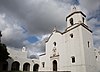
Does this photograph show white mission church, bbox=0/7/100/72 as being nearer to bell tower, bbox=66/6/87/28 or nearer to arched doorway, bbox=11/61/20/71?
bell tower, bbox=66/6/87/28

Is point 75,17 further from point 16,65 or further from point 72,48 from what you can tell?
point 16,65

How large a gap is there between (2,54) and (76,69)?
38.5ft

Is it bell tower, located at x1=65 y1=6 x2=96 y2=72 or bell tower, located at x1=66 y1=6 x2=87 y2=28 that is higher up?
bell tower, located at x1=66 y1=6 x2=87 y2=28

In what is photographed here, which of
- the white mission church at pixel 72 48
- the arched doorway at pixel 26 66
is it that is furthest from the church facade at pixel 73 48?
the arched doorway at pixel 26 66

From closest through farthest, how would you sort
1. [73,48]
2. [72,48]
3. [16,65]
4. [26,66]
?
[73,48]
[72,48]
[16,65]
[26,66]

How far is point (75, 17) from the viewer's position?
842 inches

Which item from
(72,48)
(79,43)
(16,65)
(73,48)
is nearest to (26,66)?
(16,65)

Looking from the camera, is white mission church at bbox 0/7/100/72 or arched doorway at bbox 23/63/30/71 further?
arched doorway at bbox 23/63/30/71

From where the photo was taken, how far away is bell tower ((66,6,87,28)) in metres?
21.2

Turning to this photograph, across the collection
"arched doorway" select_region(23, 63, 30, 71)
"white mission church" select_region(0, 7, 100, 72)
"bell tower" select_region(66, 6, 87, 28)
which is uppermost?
"bell tower" select_region(66, 6, 87, 28)

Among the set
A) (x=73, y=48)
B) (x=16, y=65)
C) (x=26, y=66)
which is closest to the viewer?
(x=73, y=48)

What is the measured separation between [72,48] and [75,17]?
5.15m


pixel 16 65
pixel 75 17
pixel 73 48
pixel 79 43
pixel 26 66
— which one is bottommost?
pixel 26 66

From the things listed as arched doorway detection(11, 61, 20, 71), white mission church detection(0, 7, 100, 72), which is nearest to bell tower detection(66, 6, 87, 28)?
white mission church detection(0, 7, 100, 72)
